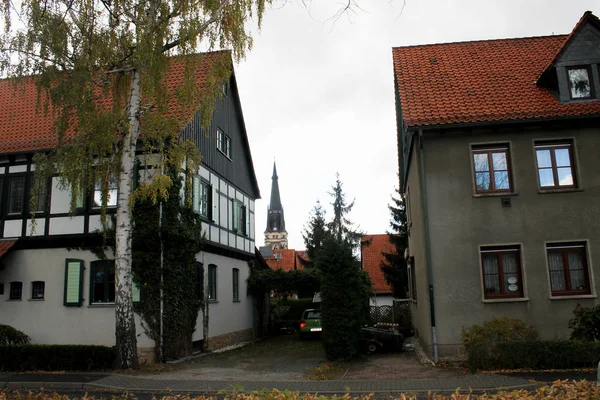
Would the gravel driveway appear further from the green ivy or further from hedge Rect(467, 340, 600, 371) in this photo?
the green ivy

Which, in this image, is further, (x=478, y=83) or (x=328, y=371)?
(x=478, y=83)

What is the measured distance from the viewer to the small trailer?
57.7ft

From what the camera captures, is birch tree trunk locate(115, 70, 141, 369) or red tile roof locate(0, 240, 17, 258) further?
red tile roof locate(0, 240, 17, 258)

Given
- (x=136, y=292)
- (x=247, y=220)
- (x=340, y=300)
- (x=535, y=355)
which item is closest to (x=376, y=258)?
(x=247, y=220)

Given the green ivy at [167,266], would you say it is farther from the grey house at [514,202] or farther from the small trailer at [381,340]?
the grey house at [514,202]

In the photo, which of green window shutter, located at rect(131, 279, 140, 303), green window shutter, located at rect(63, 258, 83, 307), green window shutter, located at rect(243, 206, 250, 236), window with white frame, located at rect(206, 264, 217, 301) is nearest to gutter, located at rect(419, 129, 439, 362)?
green window shutter, located at rect(131, 279, 140, 303)

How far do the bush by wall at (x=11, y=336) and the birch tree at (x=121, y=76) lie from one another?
184 inches

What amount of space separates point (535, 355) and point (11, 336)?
1466cm

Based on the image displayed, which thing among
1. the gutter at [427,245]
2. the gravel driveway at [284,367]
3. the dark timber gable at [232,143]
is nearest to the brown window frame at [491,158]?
the gutter at [427,245]

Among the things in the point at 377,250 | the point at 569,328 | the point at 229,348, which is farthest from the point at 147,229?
the point at 377,250

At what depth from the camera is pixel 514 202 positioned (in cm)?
1463

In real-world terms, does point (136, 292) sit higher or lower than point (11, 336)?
higher

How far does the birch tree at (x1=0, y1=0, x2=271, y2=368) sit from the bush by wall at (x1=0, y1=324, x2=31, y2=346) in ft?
15.4

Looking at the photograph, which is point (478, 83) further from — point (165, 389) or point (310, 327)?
point (310, 327)
